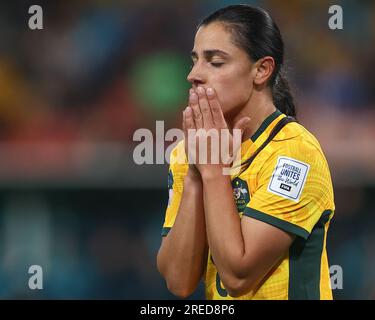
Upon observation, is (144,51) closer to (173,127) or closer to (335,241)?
(173,127)

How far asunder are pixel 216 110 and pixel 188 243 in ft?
1.48

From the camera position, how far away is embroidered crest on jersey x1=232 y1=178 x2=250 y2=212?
246cm

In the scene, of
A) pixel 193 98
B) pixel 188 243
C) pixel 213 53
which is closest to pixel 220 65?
pixel 213 53

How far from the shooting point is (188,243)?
246 centimetres

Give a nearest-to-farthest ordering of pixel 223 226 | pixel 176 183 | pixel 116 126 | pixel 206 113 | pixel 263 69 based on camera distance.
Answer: pixel 223 226
pixel 206 113
pixel 263 69
pixel 176 183
pixel 116 126

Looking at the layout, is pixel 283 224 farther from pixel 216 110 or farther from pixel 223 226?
pixel 216 110

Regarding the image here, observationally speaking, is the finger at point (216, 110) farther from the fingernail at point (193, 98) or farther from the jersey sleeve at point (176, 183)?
the jersey sleeve at point (176, 183)

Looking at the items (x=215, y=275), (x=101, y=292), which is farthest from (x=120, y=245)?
(x=215, y=275)

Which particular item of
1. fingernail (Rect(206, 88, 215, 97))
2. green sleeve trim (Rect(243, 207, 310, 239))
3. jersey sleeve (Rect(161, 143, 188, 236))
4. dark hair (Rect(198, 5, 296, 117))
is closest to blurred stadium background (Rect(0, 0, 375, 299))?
jersey sleeve (Rect(161, 143, 188, 236))

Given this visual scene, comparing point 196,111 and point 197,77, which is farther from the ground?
point 197,77

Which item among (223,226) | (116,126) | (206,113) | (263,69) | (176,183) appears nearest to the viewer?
(223,226)

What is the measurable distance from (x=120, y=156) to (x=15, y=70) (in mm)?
1288

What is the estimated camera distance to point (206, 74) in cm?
246

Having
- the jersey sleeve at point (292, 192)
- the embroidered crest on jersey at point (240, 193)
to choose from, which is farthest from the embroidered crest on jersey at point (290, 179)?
the embroidered crest on jersey at point (240, 193)
